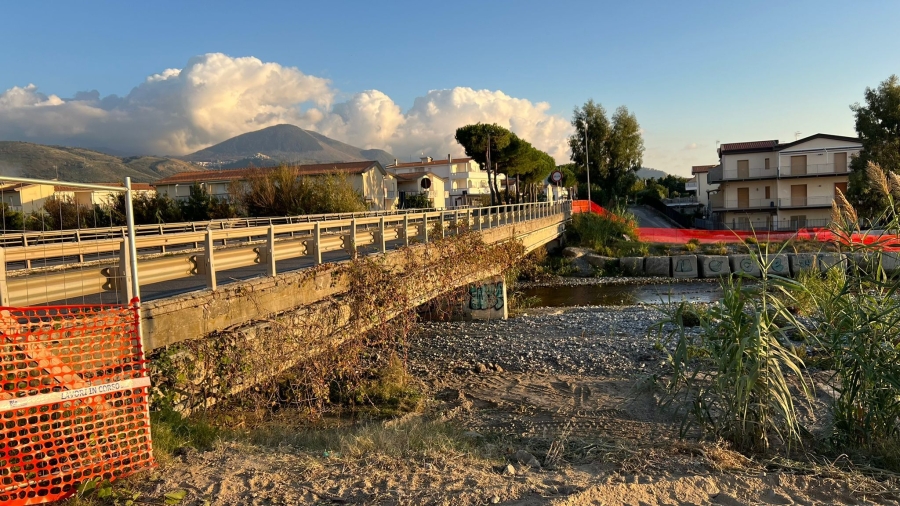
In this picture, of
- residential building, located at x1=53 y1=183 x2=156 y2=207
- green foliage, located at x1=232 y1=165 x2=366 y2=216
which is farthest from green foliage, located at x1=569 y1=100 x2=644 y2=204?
residential building, located at x1=53 y1=183 x2=156 y2=207

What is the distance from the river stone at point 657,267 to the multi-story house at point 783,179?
18249 millimetres

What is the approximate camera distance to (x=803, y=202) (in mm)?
46125

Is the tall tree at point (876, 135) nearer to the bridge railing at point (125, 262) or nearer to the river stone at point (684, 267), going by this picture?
the river stone at point (684, 267)

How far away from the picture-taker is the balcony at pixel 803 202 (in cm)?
4512

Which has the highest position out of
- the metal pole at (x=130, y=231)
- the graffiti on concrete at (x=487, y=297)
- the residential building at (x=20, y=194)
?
the residential building at (x=20, y=194)

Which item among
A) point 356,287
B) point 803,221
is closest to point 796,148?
point 803,221

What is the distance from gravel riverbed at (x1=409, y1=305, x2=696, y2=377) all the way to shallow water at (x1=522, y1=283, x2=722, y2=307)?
4.68m

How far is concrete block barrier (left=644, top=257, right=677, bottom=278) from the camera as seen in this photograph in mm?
30781

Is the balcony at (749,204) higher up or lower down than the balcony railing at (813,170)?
lower down

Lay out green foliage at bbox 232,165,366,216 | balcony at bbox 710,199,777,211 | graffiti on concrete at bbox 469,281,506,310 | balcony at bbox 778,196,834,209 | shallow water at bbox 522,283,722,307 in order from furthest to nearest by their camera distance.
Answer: balcony at bbox 710,199,777,211 < balcony at bbox 778,196,834,209 < green foliage at bbox 232,165,366,216 < shallow water at bbox 522,283,722,307 < graffiti on concrete at bbox 469,281,506,310

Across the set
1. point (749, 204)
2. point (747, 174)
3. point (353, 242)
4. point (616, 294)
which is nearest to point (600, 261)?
point (616, 294)

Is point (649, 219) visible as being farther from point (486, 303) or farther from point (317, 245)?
point (317, 245)

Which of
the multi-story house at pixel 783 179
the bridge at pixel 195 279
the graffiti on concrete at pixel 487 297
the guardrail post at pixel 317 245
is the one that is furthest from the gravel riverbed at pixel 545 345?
the multi-story house at pixel 783 179

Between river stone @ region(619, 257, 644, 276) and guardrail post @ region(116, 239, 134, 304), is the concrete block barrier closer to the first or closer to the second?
river stone @ region(619, 257, 644, 276)
